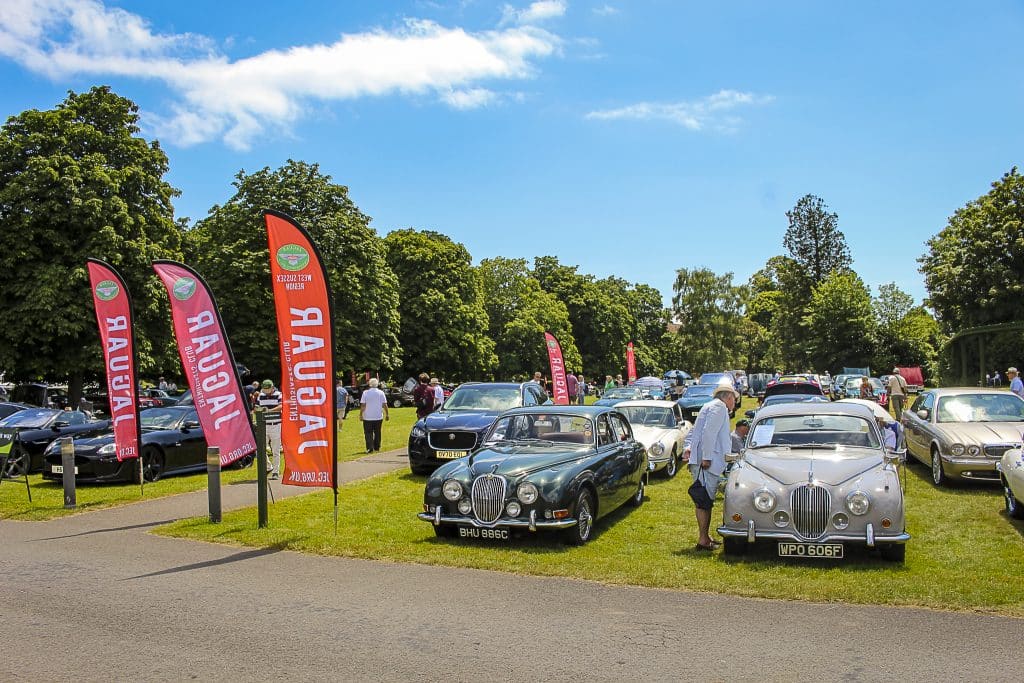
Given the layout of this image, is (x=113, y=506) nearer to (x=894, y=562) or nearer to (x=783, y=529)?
(x=783, y=529)

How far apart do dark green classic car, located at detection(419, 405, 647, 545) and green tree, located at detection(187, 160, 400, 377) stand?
97.4 feet

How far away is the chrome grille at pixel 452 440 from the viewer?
49.9 feet

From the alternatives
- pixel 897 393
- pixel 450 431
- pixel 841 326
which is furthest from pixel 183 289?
pixel 841 326

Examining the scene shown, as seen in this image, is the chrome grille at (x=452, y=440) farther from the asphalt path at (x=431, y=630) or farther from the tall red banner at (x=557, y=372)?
the tall red banner at (x=557, y=372)

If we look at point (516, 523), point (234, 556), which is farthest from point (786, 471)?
point (234, 556)


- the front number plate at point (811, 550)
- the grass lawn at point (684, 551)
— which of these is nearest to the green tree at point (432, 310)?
the grass lawn at point (684, 551)

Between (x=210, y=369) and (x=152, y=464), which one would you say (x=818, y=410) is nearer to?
(x=210, y=369)

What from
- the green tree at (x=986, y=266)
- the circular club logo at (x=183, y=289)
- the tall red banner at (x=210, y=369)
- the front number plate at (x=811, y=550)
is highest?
the green tree at (x=986, y=266)

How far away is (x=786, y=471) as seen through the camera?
871 centimetres

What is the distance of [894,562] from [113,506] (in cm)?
1078

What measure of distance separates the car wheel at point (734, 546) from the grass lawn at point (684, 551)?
110 millimetres

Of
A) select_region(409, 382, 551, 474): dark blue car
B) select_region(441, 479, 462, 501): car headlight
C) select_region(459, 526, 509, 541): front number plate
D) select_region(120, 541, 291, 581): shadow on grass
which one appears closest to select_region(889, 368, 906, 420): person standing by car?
select_region(409, 382, 551, 474): dark blue car

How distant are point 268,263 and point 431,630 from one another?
1440 inches

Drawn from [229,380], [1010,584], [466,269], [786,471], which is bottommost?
[1010,584]
